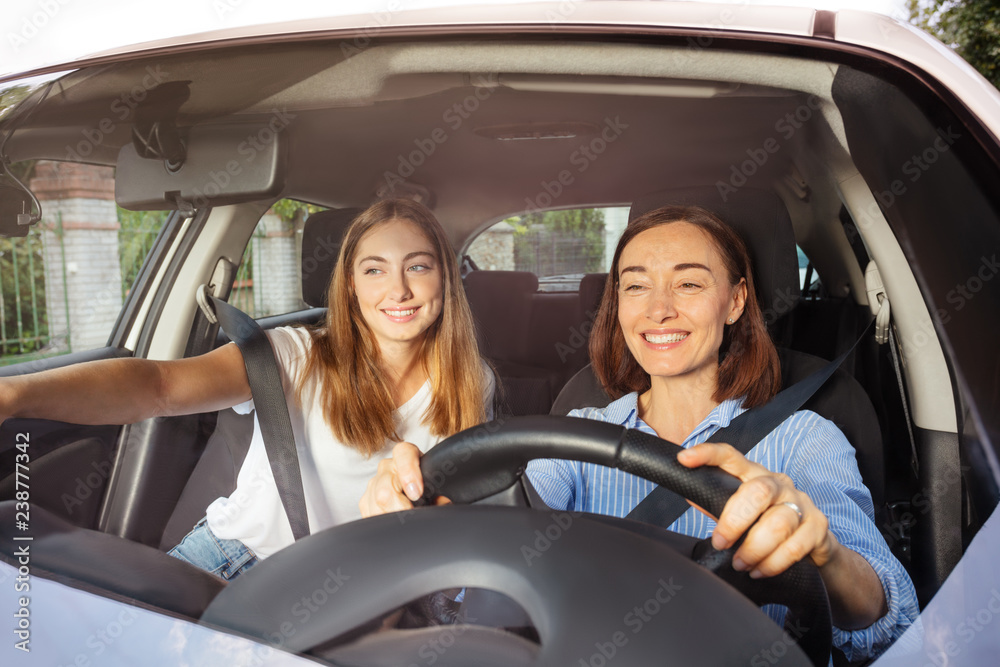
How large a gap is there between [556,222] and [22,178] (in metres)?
1.77

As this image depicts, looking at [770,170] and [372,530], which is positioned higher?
[770,170]

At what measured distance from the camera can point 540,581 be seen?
0.63 m

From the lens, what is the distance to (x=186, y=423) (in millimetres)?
1223

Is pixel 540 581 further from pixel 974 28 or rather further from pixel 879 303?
pixel 974 28

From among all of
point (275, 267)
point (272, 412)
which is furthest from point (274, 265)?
point (272, 412)

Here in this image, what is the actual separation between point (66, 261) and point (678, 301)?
107 cm

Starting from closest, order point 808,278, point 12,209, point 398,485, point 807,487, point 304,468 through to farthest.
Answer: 1. point 398,485
2. point 12,209
3. point 807,487
4. point 304,468
5. point 808,278

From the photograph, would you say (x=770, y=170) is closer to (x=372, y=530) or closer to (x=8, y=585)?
(x=372, y=530)

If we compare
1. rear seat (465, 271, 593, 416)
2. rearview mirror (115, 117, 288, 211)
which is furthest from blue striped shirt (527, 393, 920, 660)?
rearview mirror (115, 117, 288, 211)

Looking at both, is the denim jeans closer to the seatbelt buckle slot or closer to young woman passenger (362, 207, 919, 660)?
young woman passenger (362, 207, 919, 660)

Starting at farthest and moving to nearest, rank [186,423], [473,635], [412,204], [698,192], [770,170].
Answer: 1. [770,170]
2. [412,204]
3. [698,192]
4. [186,423]
5. [473,635]

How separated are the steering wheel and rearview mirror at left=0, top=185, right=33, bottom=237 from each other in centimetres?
63

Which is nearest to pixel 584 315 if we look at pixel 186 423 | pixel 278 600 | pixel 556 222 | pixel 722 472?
pixel 556 222

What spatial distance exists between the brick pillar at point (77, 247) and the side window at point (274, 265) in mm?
269
